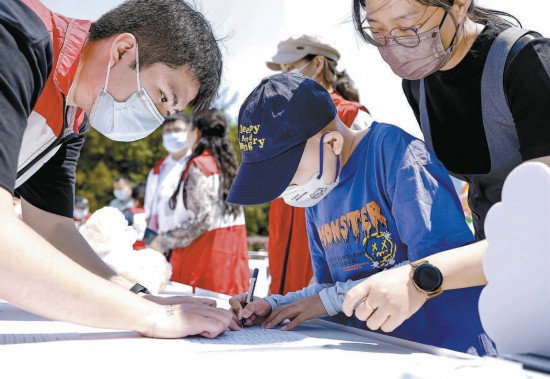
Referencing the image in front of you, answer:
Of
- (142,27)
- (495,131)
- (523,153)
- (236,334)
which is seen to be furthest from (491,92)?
(142,27)

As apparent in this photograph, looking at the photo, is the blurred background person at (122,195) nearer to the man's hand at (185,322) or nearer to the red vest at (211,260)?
the red vest at (211,260)

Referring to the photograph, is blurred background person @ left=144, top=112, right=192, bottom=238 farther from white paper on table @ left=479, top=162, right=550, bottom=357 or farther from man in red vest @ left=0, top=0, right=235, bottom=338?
white paper on table @ left=479, top=162, right=550, bottom=357

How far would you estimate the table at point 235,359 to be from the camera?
0.68m

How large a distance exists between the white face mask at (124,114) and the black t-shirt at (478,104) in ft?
2.62

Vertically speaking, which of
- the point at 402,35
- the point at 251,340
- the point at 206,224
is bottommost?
the point at 206,224

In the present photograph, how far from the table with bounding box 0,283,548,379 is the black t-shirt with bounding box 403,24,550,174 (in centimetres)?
57

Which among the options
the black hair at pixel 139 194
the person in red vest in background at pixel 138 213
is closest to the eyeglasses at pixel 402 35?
the person in red vest in background at pixel 138 213

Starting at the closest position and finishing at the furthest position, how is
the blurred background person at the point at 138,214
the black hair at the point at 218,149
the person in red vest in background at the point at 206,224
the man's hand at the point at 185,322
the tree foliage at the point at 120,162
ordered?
the man's hand at the point at 185,322, the person in red vest in background at the point at 206,224, the black hair at the point at 218,149, the blurred background person at the point at 138,214, the tree foliage at the point at 120,162

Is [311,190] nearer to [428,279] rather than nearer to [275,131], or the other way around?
[275,131]

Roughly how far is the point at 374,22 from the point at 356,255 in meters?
0.59

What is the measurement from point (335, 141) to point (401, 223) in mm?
322

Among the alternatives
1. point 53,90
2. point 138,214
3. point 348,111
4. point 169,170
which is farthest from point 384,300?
point 138,214

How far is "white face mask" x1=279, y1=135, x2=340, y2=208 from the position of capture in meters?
1.49

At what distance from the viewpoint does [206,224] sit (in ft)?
11.3
